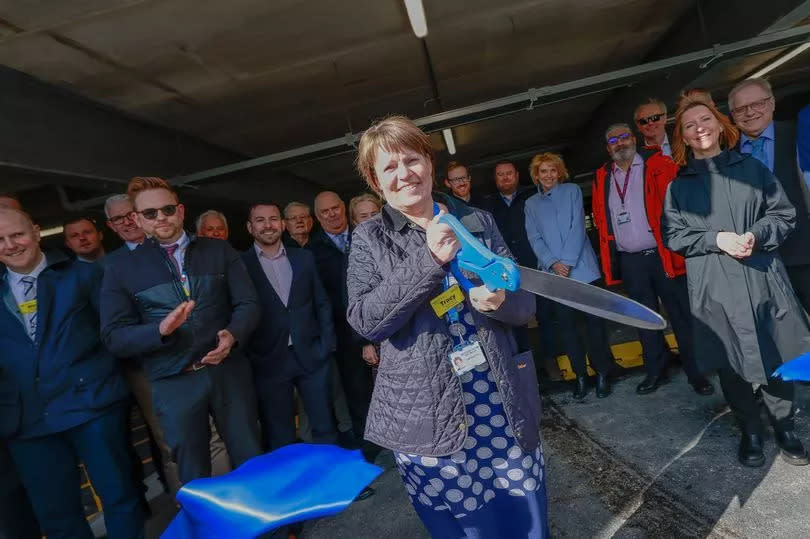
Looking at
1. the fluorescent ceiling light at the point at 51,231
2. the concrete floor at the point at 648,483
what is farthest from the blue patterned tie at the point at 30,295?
the fluorescent ceiling light at the point at 51,231

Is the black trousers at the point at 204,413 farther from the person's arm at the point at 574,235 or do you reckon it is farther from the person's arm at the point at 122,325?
the person's arm at the point at 574,235

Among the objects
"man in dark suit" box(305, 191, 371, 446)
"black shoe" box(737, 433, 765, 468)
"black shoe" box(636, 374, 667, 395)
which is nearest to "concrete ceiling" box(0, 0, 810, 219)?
"man in dark suit" box(305, 191, 371, 446)

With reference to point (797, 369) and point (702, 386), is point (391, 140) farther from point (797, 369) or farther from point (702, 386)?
point (702, 386)

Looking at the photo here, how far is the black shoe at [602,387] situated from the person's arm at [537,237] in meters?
0.94

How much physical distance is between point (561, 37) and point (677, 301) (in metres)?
3.55

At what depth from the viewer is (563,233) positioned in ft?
11.3

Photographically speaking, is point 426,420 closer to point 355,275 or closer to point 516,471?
point 516,471

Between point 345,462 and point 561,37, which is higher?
point 561,37

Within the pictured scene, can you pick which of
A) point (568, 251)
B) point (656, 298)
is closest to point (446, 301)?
point (568, 251)

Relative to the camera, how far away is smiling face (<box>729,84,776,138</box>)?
243 centimetres

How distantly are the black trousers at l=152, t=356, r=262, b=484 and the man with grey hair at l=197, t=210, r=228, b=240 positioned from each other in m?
1.76

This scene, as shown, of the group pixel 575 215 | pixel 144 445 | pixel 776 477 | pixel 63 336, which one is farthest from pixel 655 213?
pixel 144 445

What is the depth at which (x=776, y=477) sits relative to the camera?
2.12 m

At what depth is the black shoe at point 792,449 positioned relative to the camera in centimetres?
216
